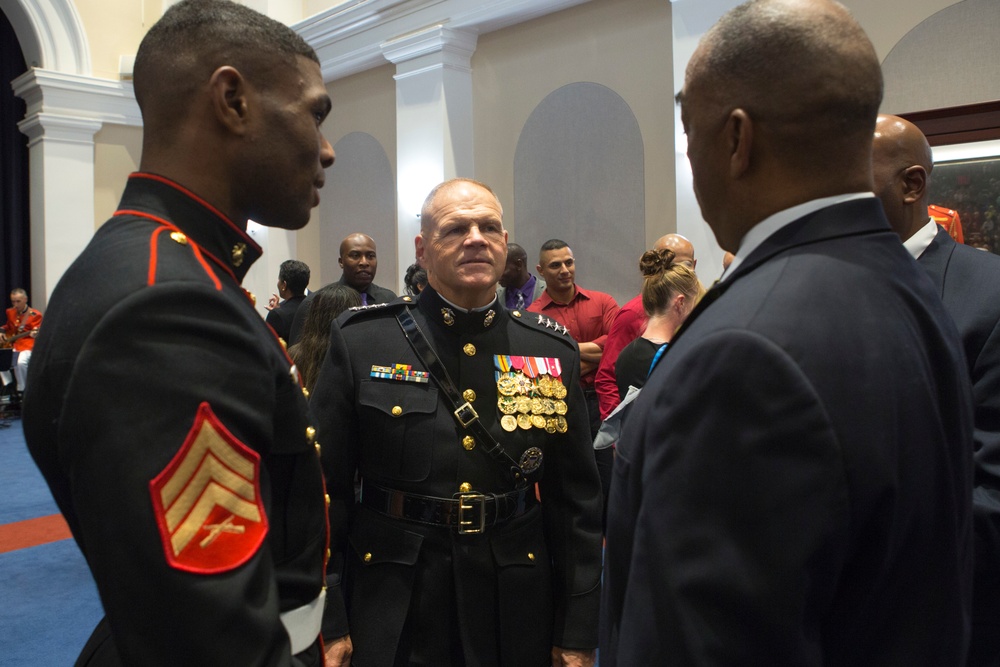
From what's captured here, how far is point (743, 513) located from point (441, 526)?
1.04 metres

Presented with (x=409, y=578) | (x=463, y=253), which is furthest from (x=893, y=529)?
(x=463, y=253)

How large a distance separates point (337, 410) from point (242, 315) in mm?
908

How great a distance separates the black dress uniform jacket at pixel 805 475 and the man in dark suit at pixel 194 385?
0.42 metres

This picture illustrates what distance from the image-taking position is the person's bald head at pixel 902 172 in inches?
64.8

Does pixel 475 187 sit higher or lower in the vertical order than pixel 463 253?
higher

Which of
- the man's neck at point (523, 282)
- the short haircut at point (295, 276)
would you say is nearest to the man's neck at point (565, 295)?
the man's neck at point (523, 282)

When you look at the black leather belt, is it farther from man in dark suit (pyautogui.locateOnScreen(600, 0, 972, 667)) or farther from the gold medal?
man in dark suit (pyautogui.locateOnScreen(600, 0, 972, 667))

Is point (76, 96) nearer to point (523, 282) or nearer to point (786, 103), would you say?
point (523, 282)

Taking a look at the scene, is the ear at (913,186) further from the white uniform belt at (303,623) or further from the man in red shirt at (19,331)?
the man in red shirt at (19,331)

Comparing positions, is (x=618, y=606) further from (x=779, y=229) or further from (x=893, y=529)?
(x=779, y=229)

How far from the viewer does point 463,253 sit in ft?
6.09

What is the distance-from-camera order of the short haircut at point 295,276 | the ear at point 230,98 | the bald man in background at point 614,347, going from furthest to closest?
1. the short haircut at point 295,276
2. the bald man in background at point 614,347
3. the ear at point 230,98

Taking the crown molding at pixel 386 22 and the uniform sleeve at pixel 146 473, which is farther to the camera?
the crown molding at pixel 386 22

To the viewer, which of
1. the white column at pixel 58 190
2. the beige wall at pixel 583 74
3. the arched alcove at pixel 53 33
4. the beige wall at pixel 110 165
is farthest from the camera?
the beige wall at pixel 110 165
